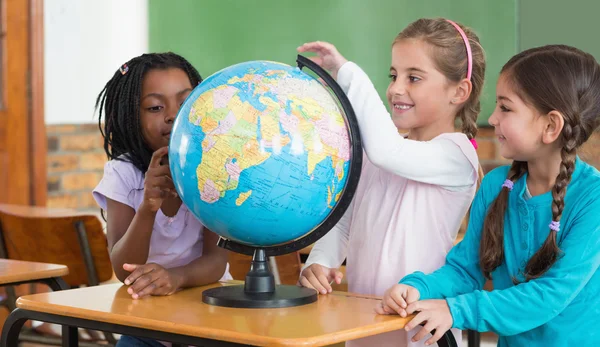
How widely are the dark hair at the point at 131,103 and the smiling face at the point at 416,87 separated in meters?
0.51

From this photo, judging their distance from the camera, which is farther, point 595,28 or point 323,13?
point 323,13

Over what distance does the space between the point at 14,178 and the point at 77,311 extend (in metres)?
3.81

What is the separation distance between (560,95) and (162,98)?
0.93 metres

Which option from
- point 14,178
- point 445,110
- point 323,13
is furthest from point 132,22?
point 445,110

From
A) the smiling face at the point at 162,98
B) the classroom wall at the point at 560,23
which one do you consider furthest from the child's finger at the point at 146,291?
the classroom wall at the point at 560,23

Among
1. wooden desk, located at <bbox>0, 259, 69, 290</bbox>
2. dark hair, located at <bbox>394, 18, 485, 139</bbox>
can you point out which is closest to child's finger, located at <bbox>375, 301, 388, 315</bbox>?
dark hair, located at <bbox>394, 18, 485, 139</bbox>

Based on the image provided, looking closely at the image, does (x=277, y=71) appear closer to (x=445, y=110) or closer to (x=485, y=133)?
(x=445, y=110)

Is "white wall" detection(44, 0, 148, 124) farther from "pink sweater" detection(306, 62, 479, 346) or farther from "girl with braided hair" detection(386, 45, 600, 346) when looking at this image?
"girl with braided hair" detection(386, 45, 600, 346)

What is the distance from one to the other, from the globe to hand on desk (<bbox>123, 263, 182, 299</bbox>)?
5.6 inches

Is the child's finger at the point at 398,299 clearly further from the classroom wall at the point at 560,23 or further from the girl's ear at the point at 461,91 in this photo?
the classroom wall at the point at 560,23

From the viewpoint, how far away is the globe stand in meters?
1.62

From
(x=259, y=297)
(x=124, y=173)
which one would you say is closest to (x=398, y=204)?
(x=259, y=297)

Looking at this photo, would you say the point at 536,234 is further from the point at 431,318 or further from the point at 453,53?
the point at 453,53

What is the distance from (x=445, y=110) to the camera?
6.69 ft
